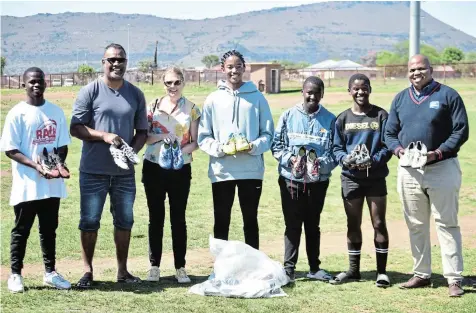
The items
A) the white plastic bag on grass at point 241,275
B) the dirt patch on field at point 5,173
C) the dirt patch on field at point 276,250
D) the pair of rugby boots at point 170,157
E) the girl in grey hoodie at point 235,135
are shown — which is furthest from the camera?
the dirt patch on field at point 5,173

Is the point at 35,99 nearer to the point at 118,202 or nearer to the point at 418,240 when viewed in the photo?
the point at 118,202

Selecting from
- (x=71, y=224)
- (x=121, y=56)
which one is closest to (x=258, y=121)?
(x=121, y=56)

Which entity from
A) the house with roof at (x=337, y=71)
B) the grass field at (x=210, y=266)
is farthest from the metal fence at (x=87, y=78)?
the grass field at (x=210, y=266)

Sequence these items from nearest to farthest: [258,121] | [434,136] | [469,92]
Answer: [434,136], [258,121], [469,92]

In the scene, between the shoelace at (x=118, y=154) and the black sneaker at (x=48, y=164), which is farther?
the shoelace at (x=118, y=154)

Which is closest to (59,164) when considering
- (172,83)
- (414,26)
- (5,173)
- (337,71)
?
(172,83)

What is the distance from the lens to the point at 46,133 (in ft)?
23.3

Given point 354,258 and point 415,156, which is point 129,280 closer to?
point 354,258

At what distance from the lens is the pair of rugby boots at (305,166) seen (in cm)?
747

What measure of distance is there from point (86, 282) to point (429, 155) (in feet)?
10.8

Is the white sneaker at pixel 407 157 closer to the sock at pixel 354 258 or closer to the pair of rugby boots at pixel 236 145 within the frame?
the sock at pixel 354 258

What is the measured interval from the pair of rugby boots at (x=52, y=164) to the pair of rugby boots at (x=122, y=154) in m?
0.43

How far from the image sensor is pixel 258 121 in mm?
7633

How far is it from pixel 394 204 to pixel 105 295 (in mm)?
7600
